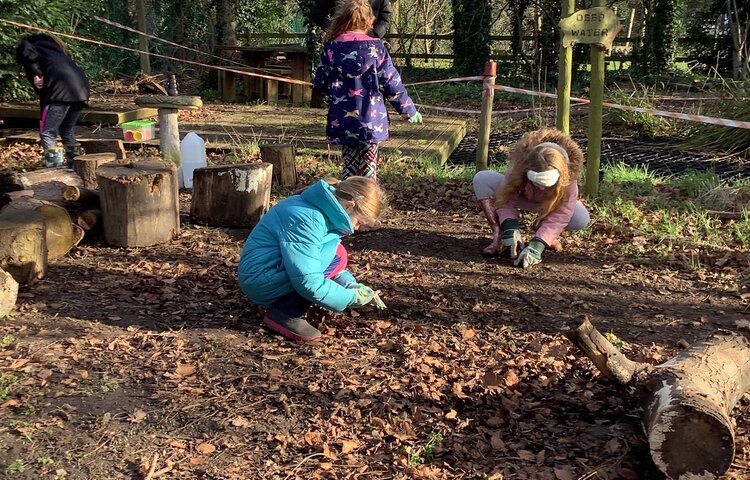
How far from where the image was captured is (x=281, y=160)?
22.0 ft

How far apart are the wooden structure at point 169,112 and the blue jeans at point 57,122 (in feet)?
3.76

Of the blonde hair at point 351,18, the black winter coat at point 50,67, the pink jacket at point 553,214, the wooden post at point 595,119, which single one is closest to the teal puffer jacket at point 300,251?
the pink jacket at point 553,214

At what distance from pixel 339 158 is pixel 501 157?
231 cm

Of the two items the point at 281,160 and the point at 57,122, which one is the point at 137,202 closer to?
the point at 281,160

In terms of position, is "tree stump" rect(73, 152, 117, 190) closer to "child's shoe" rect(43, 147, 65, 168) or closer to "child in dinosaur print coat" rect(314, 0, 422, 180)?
"child's shoe" rect(43, 147, 65, 168)

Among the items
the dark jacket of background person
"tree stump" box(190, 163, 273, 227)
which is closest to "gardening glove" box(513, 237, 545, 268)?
"tree stump" box(190, 163, 273, 227)

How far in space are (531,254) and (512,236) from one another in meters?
0.19

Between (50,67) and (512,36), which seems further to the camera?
(512,36)

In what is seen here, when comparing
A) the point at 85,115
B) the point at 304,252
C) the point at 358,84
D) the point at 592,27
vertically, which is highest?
the point at 592,27

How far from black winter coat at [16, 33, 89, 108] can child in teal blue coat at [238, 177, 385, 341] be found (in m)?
4.39

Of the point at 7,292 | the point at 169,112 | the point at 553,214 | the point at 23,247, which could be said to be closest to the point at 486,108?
the point at 553,214

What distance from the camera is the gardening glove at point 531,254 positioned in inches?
190

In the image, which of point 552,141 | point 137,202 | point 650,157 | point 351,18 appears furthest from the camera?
point 650,157

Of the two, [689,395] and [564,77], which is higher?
[564,77]
